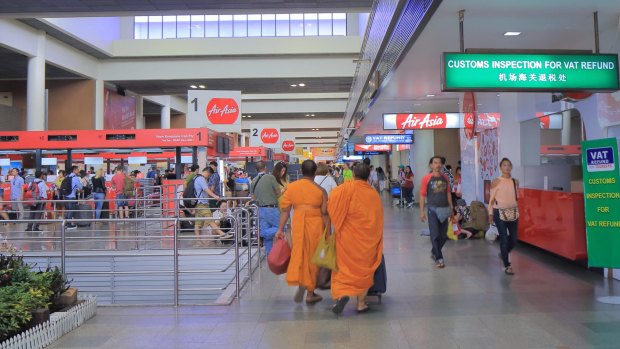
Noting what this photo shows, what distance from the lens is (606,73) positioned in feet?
18.8

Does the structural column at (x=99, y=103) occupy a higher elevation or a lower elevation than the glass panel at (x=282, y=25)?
lower

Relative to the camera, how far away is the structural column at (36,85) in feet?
62.2

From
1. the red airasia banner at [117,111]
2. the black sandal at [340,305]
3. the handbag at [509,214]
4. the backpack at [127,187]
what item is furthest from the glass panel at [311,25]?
the black sandal at [340,305]

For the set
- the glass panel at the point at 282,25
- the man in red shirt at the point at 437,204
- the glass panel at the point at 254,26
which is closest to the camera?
the man in red shirt at the point at 437,204

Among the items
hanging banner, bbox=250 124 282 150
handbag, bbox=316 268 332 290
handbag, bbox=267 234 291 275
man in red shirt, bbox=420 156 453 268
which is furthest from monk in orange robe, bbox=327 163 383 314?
hanging banner, bbox=250 124 282 150

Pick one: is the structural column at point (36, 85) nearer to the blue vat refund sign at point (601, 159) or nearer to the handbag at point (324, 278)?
the handbag at point (324, 278)

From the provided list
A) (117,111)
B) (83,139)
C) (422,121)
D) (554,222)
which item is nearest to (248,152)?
(117,111)

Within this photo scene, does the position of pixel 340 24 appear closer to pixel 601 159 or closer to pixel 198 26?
pixel 198 26

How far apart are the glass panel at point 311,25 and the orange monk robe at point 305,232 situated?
23.7 metres

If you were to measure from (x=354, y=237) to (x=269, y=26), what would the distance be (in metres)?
25.2

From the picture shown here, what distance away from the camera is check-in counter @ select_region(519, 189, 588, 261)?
277 inches

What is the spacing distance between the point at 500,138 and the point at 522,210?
1733 millimetres

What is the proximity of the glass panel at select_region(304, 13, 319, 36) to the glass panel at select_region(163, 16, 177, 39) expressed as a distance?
7.30 metres

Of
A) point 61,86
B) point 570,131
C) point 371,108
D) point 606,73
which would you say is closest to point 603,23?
point 606,73
